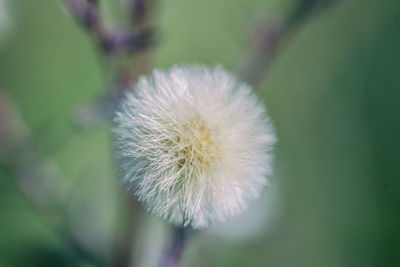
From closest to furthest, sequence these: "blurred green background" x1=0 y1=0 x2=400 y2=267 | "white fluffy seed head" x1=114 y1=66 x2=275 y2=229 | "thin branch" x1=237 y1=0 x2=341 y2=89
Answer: "white fluffy seed head" x1=114 y1=66 x2=275 y2=229 < "thin branch" x1=237 y1=0 x2=341 y2=89 < "blurred green background" x1=0 y1=0 x2=400 y2=267

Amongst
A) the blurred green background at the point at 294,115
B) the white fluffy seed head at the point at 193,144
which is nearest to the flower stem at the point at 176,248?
the white fluffy seed head at the point at 193,144

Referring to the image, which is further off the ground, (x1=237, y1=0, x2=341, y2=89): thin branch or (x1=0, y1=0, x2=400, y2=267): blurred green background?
(x1=0, y1=0, x2=400, y2=267): blurred green background

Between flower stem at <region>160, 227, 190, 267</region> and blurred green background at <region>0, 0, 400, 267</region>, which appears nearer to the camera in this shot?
flower stem at <region>160, 227, 190, 267</region>

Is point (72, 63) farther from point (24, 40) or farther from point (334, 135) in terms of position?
point (334, 135)

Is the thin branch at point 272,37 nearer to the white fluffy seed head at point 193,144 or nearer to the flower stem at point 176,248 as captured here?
the white fluffy seed head at point 193,144

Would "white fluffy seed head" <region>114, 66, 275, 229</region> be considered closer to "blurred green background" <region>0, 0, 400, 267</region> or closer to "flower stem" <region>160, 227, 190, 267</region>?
"flower stem" <region>160, 227, 190, 267</region>

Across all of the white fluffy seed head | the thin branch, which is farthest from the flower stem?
the thin branch

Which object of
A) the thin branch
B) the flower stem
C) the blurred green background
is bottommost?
the flower stem
